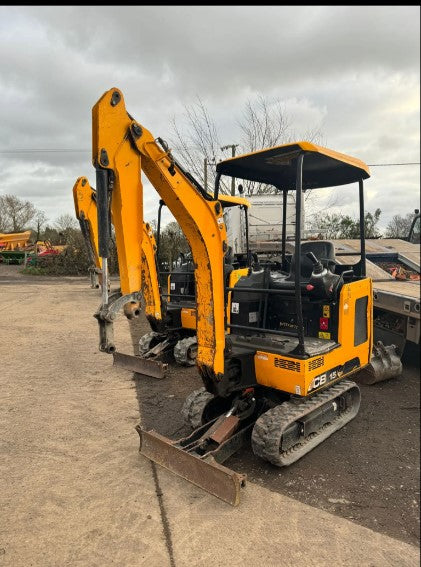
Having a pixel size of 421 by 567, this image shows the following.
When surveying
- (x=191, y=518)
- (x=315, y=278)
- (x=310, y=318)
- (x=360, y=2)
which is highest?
(x=360, y=2)

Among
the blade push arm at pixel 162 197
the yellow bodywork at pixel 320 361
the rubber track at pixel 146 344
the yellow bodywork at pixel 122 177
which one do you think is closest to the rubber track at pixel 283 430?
the yellow bodywork at pixel 320 361

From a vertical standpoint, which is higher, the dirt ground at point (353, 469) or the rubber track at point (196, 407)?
the rubber track at point (196, 407)

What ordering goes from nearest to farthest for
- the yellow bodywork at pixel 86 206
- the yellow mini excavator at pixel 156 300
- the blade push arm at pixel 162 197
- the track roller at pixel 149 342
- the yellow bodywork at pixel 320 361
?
1. the blade push arm at pixel 162 197
2. the yellow bodywork at pixel 320 361
3. the yellow mini excavator at pixel 156 300
4. the yellow bodywork at pixel 86 206
5. the track roller at pixel 149 342

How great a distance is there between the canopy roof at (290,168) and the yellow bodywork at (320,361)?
1.22 metres

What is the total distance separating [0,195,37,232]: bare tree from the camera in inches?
1747

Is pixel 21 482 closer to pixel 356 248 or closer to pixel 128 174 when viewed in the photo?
pixel 128 174

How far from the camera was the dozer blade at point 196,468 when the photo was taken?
11.0 ft

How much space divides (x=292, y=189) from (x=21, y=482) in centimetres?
442

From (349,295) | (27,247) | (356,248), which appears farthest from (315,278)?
(27,247)

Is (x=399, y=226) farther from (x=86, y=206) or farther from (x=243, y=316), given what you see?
(x=86, y=206)

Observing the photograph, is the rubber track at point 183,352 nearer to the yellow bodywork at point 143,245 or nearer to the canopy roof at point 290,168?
the yellow bodywork at point 143,245

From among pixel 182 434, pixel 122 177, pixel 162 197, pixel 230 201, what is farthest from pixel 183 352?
pixel 122 177

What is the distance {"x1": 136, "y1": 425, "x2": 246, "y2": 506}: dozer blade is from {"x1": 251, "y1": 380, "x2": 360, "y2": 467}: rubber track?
37 cm

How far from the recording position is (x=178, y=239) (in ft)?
69.6
